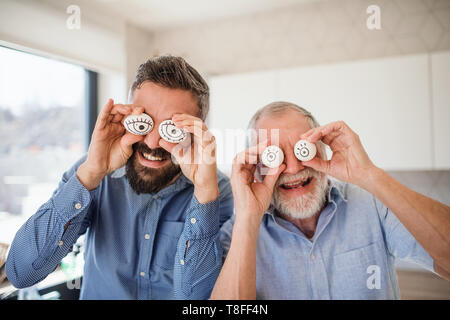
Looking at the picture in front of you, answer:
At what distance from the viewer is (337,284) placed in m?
0.63

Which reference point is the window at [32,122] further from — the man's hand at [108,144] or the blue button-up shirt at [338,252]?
the blue button-up shirt at [338,252]

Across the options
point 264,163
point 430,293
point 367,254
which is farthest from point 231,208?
point 430,293

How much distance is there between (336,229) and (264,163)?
0.89ft

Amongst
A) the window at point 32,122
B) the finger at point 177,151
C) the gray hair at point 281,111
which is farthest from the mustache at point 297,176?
the window at point 32,122

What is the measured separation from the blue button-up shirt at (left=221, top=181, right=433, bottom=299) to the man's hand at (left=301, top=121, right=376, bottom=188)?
5.3 inches

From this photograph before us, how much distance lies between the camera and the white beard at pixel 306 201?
69 cm

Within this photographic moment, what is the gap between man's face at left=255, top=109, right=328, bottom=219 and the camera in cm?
62

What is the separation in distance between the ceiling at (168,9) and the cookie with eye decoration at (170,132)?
0.73 ft

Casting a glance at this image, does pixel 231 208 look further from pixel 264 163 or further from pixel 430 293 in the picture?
pixel 430 293

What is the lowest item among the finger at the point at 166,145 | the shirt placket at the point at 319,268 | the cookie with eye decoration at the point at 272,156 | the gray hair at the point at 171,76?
the shirt placket at the point at 319,268

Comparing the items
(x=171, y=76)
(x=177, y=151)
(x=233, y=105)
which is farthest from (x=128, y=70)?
(x=233, y=105)

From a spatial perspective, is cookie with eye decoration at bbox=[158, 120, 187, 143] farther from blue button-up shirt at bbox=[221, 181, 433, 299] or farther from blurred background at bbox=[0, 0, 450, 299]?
blue button-up shirt at bbox=[221, 181, 433, 299]

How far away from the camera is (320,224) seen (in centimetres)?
71
